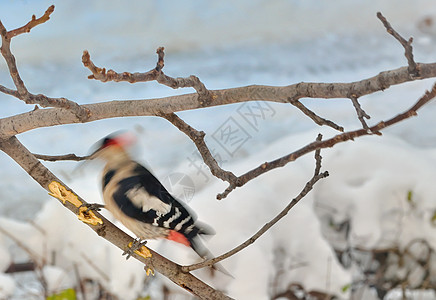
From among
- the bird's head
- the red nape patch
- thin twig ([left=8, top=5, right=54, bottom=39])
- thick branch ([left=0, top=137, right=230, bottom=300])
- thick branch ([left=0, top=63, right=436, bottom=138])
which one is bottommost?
thick branch ([left=0, top=137, right=230, bottom=300])

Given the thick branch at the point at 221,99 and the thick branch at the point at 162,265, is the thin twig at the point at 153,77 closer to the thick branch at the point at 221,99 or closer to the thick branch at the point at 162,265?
the thick branch at the point at 221,99

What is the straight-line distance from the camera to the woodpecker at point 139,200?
372 millimetres

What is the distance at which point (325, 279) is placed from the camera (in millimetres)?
1065

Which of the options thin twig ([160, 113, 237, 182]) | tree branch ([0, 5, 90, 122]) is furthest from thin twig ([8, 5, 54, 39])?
thin twig ([160, 113, 237, 182])

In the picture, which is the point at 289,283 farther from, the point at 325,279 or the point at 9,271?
the point at 9,271

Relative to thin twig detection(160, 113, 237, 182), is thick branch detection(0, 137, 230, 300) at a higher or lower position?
lower

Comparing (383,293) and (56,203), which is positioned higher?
(383,293)

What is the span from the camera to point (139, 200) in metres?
0.37

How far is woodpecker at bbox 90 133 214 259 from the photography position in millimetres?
372

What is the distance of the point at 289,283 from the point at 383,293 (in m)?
0.31

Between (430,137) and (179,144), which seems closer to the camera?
(179,144)

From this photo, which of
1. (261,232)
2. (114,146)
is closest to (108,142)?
(114,146)

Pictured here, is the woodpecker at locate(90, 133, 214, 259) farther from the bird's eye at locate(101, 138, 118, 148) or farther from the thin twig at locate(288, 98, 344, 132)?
the thin twig at locate(288, 98, 344, 132)

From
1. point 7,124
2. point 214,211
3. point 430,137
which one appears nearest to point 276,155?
point 214,211
